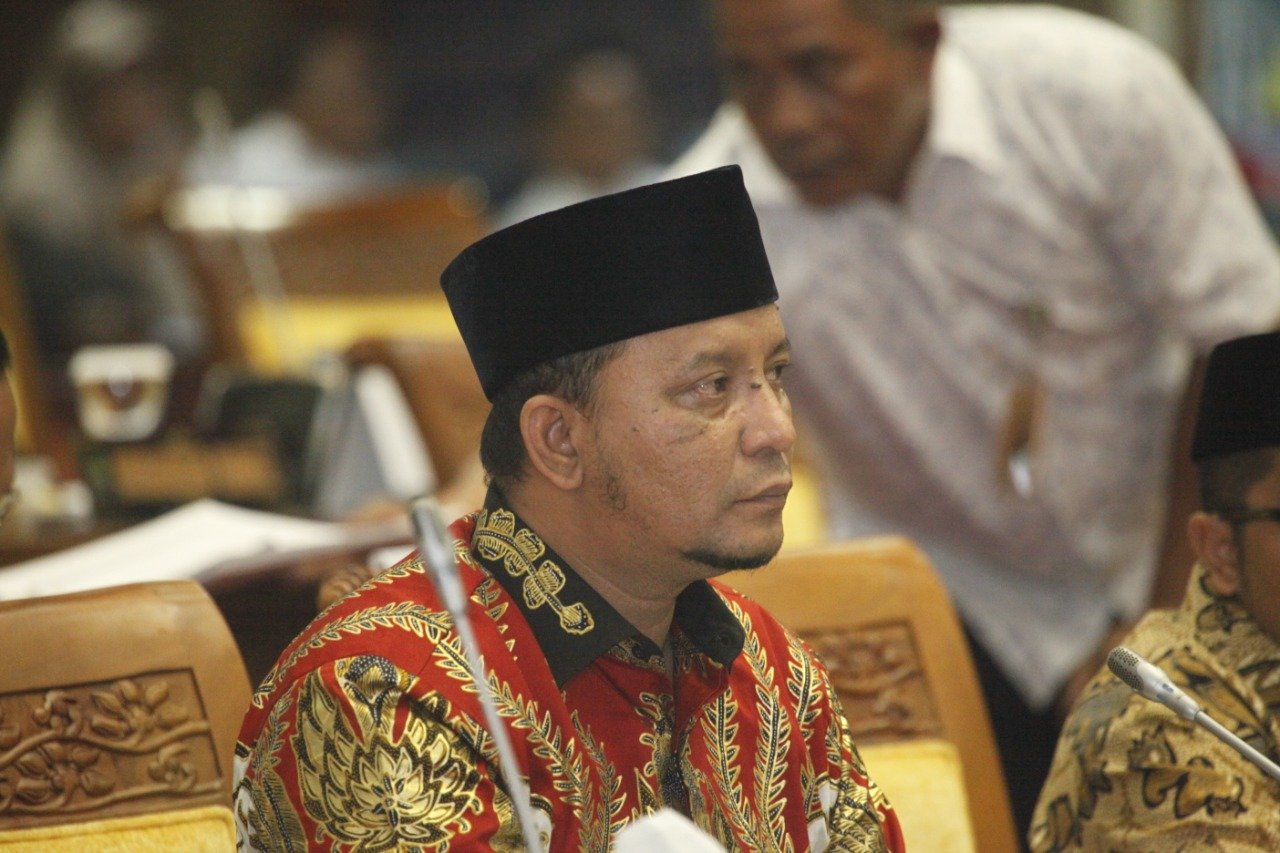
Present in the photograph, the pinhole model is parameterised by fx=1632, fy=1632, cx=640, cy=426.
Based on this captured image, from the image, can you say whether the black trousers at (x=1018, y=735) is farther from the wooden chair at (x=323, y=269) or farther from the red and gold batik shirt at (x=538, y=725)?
the wooden chair at (x=323, y=269)

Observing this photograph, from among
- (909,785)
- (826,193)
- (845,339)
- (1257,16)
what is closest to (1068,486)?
(845,339)

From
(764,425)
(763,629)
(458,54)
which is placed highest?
(458,54)

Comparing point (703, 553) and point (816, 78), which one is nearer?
point (703, 553)

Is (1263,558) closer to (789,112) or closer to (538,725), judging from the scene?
(538,725)

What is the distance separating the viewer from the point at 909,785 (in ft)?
5.74

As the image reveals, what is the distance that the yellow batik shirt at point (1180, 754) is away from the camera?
5.12ft

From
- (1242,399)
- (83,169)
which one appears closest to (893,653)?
(1242,399)

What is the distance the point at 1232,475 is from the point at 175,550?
1.27 meters

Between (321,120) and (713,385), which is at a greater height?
(321,120)

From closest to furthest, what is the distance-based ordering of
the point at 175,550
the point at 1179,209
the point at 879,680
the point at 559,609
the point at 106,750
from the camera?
the point at 559,609, the point at 106,750, the point at 879,680, the point at 175,550, the point at 1179,209

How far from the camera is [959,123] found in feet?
9.02

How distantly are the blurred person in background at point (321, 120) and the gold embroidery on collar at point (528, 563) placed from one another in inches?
226

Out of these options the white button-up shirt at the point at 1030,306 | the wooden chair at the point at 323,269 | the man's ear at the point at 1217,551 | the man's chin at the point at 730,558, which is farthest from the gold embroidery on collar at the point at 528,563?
the wooden chair at the point at 323,269

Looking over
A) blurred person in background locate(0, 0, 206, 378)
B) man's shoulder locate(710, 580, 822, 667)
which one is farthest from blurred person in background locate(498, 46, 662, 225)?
man's shoulder locate(710, 580, 822, 667)
